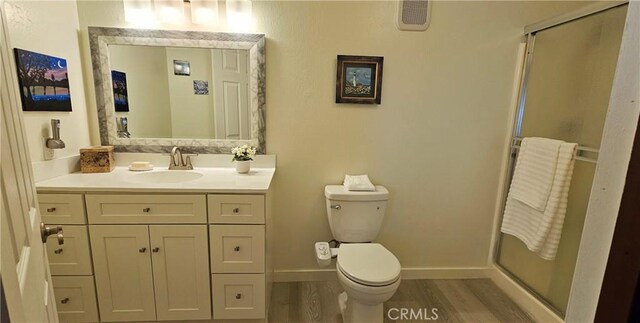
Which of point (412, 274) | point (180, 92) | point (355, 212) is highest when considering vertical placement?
point (180, 92)

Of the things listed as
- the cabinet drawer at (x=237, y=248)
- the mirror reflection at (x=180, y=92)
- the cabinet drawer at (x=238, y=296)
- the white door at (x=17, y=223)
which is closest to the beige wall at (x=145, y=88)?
the mirror reflection at (x=180, y=92)

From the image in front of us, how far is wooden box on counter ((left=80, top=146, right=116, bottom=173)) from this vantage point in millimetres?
1776

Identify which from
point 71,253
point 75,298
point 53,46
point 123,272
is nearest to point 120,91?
point 53,46

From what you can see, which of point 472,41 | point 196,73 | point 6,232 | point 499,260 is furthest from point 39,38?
point 499,260

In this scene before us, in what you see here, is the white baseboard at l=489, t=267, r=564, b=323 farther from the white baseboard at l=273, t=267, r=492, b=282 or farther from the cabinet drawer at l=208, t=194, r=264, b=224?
the cabinet drawer at l=208, t=194, r=264, b=224

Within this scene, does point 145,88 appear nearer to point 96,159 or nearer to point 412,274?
point 96,159

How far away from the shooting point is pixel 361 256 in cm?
168

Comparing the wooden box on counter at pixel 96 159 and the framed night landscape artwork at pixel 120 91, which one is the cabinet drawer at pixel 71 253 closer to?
the wooden box on counter at pixel 96 159

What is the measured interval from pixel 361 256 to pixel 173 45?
1.76 meters

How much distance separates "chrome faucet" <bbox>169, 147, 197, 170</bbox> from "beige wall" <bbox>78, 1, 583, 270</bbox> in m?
0.54

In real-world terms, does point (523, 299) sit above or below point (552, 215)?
below

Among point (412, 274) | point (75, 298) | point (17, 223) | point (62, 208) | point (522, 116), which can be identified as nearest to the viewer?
point (17, 223)

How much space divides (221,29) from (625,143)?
197 centimetres

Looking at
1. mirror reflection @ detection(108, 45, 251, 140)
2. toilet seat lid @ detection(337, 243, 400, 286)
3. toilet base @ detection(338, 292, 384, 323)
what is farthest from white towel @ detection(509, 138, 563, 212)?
mirror reflection @ detection(108, 45, 251, 140)
